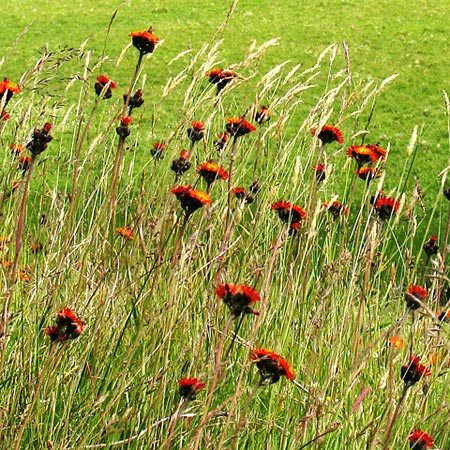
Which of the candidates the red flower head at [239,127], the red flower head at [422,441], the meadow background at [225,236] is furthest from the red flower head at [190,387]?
the red flower head at [239,127]

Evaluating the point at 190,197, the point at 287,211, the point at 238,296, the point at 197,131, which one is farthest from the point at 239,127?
the point at 238,296

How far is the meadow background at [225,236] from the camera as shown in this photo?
1.46m

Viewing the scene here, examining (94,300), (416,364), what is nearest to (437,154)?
(94,300)

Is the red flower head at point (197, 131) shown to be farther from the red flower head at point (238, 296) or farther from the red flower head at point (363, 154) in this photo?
the red flower head at point (238, 296)

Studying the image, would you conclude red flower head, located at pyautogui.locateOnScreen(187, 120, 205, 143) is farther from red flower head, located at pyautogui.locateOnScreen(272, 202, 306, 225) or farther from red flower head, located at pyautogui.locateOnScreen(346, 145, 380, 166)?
red flower head, located at pyautogui.locateOnScreen(272, 202, 306, 225)

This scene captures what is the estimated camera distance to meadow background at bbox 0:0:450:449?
1459 millimetres

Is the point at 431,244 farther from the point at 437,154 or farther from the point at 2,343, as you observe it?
the point at 437,154

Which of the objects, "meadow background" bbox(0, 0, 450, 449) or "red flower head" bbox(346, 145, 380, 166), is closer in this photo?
"meadow background" bbox(0, 0, 450, 449)

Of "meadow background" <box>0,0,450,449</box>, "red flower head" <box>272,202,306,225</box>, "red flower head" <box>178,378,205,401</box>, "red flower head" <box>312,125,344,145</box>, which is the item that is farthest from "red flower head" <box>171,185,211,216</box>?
"red flower head" <box>312,125,344,145</box>

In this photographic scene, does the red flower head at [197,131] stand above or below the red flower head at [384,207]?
above

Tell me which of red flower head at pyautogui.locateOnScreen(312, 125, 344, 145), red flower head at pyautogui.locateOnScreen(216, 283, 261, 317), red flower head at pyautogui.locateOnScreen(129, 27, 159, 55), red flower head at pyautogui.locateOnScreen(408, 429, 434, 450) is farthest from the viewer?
red flower head at pyautogui.locateOnScreen(312, 125, 344, 145)

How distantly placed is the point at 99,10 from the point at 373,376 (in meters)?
13.4

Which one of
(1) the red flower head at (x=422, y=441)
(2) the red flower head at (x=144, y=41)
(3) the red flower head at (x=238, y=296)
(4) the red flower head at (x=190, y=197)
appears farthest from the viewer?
(2) the red flower head at (x=144, y=41)

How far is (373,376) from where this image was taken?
2.04 m
